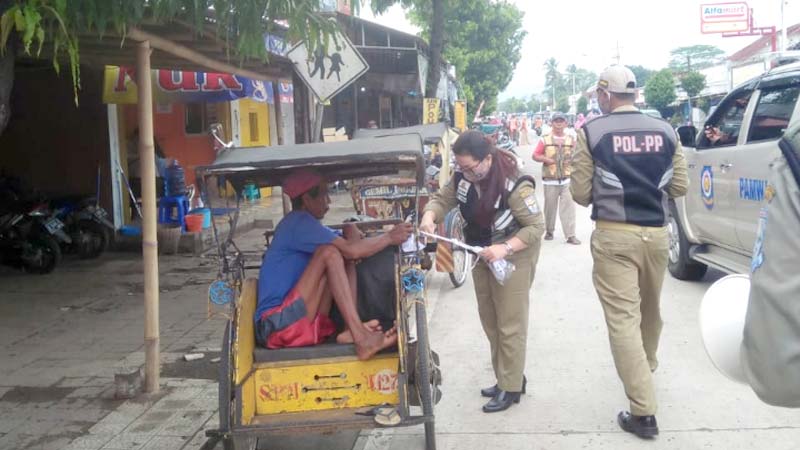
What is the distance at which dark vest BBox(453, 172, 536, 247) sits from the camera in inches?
191

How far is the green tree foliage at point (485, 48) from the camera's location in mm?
34500

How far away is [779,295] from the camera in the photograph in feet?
5.57

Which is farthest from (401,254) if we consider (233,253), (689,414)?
(689,414)

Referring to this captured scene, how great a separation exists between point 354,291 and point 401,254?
1.14ft

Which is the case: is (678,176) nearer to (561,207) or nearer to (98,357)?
(98,357)

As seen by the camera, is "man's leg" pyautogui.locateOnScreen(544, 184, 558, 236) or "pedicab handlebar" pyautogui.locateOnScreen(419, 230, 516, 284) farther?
"man's leg" pyautogui.locateOnScreen(544, 184, 558, 236)

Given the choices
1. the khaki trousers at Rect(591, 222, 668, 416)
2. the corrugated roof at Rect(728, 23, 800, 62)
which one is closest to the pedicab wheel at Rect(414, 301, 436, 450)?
the khaki trousers at Rect(591, 222, 668, 416)

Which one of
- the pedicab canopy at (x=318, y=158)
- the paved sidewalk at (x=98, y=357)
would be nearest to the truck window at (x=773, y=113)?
the pedicab canopy at (x=318, y=158)

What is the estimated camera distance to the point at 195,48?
7.09m

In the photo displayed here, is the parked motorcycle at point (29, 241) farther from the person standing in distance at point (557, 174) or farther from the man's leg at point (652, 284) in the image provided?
the man's leg at point (652, 284)

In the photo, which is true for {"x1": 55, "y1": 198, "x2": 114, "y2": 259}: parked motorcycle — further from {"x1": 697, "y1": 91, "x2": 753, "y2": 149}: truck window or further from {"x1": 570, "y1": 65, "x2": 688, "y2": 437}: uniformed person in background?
{"x1": 570, "y1": 65, "x2": 688, "y2": 437}: uniformed person in background

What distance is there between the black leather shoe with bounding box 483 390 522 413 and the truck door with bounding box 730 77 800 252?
2.89 meters

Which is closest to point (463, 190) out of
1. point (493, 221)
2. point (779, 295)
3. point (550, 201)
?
point (493, 221)

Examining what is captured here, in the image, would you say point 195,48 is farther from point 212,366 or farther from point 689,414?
point 689,414
